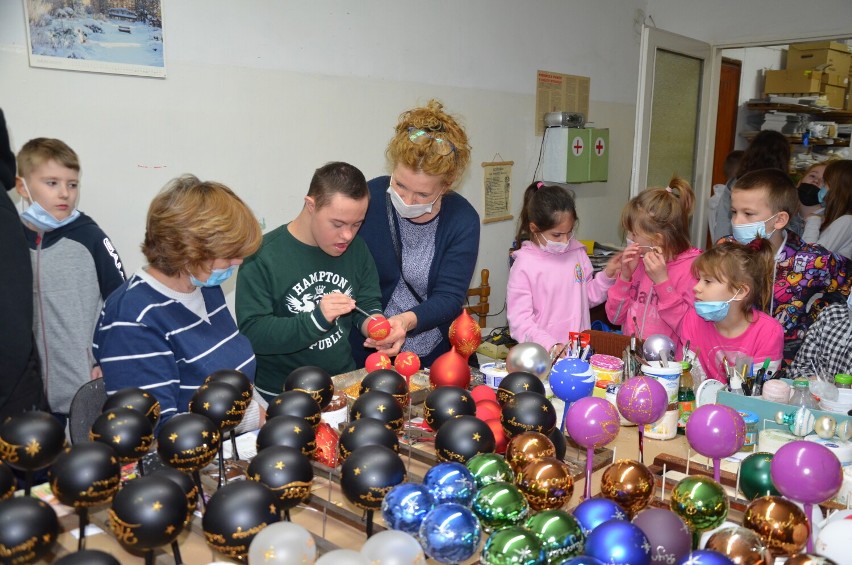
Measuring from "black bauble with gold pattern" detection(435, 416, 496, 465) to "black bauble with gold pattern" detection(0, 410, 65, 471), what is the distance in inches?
29.8

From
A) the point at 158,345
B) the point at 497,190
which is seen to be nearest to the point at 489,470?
the point at 158,345

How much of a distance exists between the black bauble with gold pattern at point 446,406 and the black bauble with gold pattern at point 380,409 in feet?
0.26

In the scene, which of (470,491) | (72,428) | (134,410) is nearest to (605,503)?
(470,491)

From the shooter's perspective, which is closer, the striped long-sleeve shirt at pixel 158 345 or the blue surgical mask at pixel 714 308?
the striped long-sleeve shirt at pixel 158 345

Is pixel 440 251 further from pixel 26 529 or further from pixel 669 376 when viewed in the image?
pixel 26 529

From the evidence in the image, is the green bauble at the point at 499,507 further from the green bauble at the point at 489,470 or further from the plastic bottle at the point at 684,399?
the plastic bottle at the point at 684,399

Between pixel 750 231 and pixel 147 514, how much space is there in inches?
106

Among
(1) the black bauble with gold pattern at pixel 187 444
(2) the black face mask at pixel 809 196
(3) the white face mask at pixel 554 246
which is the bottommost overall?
(1) the black bauble with gold pattern at pixel 187 444

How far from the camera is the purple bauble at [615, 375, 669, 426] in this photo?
162 centimetres

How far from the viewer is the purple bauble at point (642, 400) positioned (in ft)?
5.33

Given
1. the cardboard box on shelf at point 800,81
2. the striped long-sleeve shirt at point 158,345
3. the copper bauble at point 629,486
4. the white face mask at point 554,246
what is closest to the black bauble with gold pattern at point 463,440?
the copper bauble at point 629,486

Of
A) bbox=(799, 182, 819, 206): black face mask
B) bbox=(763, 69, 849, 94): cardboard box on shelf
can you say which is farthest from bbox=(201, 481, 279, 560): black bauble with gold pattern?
bbox=(763, 69, 849, 94): cardboard box on shelf

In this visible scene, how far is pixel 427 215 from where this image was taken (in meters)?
2.76

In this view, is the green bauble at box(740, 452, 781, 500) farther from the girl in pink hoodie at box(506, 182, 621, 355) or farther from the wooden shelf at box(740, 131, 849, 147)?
the wooden shelf at box(740, 131, 849, 147)
